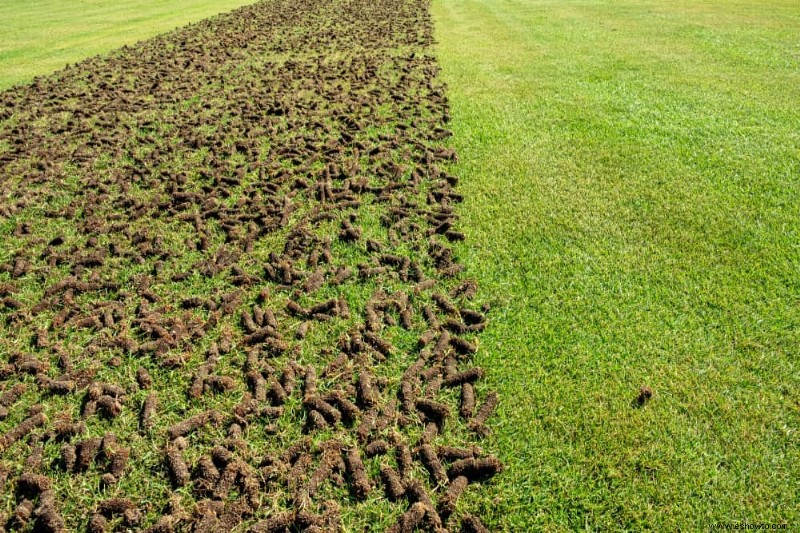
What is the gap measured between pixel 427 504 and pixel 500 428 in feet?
3.04

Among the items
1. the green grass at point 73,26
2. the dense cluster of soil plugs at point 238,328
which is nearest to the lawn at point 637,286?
the dense cluster of soil plugs at point 238,328

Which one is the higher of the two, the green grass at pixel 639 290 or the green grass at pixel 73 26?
the green grass at pixel 73 26

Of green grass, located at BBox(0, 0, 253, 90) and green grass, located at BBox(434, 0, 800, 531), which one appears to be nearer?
green grass, located at BBox(434, 0, 800, 531)

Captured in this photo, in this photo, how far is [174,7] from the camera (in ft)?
91.5

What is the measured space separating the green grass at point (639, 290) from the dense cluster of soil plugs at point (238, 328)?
0.48 meters

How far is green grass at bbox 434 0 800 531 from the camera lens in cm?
362

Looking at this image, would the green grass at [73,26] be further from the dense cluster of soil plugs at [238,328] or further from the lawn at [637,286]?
the lawn at [637,286]

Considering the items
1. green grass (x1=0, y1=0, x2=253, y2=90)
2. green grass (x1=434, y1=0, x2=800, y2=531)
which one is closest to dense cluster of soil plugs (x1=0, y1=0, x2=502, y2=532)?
green grass (x1=434, y1=0, x2=800, y2=531)

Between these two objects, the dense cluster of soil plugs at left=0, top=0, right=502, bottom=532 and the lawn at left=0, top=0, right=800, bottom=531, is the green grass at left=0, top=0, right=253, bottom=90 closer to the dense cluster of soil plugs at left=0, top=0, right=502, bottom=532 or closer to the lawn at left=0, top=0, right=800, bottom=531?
the dense cluster of soil plugs at left=0, top=0, right=502, bottom=532

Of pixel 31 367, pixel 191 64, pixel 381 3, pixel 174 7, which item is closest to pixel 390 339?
pixel 31 367

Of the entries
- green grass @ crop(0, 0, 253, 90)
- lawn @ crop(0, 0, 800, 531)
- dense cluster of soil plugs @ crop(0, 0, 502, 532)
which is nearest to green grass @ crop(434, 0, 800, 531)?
lawn @ crop(0, 0, 800, 531)

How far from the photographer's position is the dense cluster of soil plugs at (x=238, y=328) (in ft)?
11.9

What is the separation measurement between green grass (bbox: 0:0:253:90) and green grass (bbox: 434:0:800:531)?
14685 millimetres

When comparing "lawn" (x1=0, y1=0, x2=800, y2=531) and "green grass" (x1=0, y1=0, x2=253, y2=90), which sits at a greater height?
"green grass" (x1=0, y1=0, x2=253, y2=90)
